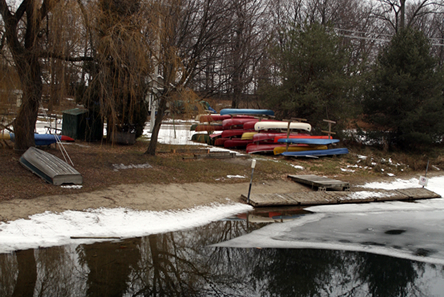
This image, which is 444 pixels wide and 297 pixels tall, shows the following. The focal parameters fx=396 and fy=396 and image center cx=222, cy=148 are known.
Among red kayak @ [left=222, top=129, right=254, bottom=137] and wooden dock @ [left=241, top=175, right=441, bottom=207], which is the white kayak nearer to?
red kayak @ [left=222, top=129, right=254, bottom=137]

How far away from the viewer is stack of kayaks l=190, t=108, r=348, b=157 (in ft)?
61.0

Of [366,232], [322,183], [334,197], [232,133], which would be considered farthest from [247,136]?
[366,232]

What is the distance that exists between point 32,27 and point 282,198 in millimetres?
8259

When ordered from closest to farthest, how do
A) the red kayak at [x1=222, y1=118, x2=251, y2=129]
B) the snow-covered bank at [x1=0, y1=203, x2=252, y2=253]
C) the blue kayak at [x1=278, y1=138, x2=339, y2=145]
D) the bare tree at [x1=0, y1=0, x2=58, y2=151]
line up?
1. the snow-covered bank at [x1=0, y1=203, x2=252, y2=253]
2. the bare tree at [x1=0, y1=0, x2=58, y2=151]
3. the blue kayak at [x1=278, y1=138, x2=339, y2=145]
4. the red kayak at [x1=222, y1=118, x2=251, y2=129]

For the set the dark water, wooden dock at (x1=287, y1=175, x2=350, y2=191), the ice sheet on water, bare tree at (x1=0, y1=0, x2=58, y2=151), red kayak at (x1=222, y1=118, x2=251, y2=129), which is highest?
bare tree at (x1=0, y1=0, x2=58, y2=151)

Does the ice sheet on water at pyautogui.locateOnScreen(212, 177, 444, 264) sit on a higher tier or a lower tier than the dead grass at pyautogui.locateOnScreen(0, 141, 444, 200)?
lower

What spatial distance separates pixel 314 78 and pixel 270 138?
6027 millimetres

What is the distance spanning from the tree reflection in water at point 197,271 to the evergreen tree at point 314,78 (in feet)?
51.7

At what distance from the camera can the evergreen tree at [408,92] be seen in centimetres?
2317

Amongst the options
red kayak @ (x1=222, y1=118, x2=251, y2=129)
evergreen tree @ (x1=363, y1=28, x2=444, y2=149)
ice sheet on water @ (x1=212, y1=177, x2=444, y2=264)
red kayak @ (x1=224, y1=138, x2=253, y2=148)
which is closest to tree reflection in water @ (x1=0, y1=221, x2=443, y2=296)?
ice sheet on water @ (x1=212, y1=177, x2=444, y2=264)

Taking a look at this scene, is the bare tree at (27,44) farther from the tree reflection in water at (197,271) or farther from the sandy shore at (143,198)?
the tree reflection in water at (197,271)

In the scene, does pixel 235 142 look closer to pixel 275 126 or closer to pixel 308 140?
pixel 275 126

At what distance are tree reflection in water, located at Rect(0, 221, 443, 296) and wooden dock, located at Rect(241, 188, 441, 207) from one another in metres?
3.70

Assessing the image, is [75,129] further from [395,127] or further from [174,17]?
[395,127]
